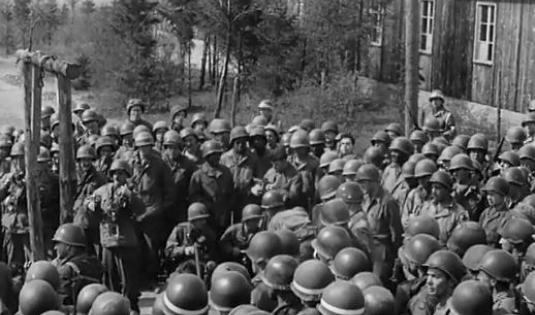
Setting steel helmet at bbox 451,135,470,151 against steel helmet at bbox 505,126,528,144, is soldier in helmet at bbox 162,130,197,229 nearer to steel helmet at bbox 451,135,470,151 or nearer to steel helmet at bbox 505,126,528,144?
steel helmet at bbox 451,135,470,151

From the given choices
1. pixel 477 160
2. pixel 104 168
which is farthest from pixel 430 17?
pixel 104 168

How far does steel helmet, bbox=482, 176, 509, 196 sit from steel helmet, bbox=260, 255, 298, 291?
144 inches

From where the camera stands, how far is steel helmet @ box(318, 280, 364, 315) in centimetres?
667

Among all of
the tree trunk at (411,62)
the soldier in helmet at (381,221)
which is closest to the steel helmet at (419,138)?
the soldier in helmet at (381,221)

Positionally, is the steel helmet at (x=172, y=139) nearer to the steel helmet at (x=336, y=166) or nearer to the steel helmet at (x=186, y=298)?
the steel helmet at (x=336, y=166)

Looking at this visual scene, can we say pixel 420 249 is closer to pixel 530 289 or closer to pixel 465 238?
pixel 465 238

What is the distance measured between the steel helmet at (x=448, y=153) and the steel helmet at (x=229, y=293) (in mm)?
5676

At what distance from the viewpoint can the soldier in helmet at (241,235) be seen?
10867 millimetres

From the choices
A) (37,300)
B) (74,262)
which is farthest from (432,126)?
(37,300)

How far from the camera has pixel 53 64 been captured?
1112 cm

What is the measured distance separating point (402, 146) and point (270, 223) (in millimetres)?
3389

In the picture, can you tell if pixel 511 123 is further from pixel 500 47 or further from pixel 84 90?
pixel 84 90

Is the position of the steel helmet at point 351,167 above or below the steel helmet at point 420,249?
above

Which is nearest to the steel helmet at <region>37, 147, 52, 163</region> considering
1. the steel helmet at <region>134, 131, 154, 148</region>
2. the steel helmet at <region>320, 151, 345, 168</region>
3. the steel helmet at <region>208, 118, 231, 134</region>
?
the steel helmet at <region>134, 131, 154, 148</region>
